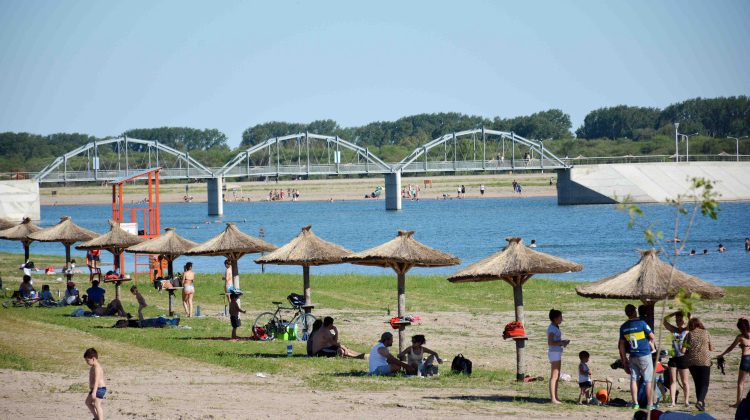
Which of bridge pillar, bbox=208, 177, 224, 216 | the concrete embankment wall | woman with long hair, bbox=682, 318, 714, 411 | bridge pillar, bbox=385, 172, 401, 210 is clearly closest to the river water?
the concrete embankment wall

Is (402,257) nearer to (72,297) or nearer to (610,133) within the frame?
(72,297)

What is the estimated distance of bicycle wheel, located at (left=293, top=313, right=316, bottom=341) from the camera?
82.5 feet

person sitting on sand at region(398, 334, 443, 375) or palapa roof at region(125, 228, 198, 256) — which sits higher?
palapa roof at region(125, 228, 198, 256)

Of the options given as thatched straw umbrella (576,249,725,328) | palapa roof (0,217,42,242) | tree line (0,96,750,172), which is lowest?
thatched straw umbrella (576,249,725,328)

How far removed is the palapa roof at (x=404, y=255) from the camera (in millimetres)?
22156

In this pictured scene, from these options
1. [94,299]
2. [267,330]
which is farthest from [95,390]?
[94,299]

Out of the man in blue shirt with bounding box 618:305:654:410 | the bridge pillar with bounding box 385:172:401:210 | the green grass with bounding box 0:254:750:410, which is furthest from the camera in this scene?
the bridge pillar with bounding box 385:172:401:210

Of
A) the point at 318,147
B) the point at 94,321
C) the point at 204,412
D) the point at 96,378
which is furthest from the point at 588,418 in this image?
the point at 318,147

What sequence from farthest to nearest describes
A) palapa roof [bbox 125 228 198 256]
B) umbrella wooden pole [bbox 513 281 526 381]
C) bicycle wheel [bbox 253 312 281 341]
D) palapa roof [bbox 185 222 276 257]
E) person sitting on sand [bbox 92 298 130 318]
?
palapa roof [bbox 125 228 198 256], person sitting on sand [bbox 92 298 130 318], palapa roof [bbox 185 222 276 257], bicycle wheel [bbox 253 312 281 341], umbrella wooden pole [bbox 513 281 526 381]

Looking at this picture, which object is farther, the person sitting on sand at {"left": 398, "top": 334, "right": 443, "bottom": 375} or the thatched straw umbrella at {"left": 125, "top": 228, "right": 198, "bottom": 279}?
the thatched straw umbrella at {"left": 125, "top": 228, "right": 198, "bottom": 279}

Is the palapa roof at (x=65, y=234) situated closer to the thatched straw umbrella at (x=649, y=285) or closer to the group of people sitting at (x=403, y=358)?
the group of people sitting at (x=403, y=358)

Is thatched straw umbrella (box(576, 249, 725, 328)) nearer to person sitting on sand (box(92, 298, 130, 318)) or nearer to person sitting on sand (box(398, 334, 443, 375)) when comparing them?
person sitting on sand (box(398, 334, 443, 375))

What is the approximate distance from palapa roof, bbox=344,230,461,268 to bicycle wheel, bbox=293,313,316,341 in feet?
10.2

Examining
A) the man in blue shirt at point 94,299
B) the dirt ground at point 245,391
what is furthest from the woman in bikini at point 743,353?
the man in blue shirt at point 94,299
